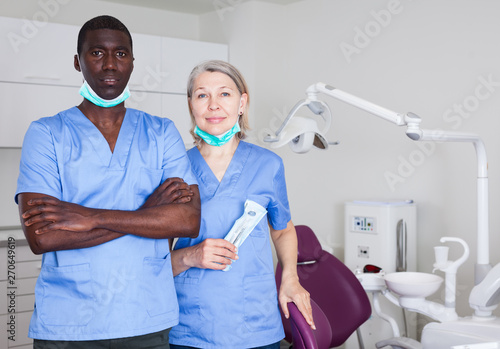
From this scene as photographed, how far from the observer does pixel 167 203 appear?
138 cm

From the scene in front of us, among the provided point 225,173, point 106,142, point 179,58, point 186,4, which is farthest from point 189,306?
point 186,4

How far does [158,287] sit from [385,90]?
2393mm

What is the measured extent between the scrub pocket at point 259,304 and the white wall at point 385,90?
5.60 feet

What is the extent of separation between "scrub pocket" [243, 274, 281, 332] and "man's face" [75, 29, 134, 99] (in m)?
0.60

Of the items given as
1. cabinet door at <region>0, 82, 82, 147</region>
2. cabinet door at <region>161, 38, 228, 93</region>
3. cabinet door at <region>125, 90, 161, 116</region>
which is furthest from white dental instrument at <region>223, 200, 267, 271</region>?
cabinet door at <region>161, 38, 228, 93</region>

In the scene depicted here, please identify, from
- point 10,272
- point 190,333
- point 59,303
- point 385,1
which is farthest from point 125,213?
point 385,1

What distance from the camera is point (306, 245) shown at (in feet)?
8.68

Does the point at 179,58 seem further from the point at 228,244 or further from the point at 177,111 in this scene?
the point at 228,244

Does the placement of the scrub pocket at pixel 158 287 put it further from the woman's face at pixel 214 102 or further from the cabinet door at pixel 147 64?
the cabinet door at pixel 147 64

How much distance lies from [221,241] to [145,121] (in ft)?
1.14

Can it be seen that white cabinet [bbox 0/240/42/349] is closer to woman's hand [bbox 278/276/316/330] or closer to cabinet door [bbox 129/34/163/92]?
cabinet door [bbox 129/34/163/92]

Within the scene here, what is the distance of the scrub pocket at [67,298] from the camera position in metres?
1.31

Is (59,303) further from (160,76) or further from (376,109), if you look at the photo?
(160,76)

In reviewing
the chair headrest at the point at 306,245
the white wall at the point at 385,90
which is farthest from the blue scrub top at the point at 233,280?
the white wall at the point at 385,90
